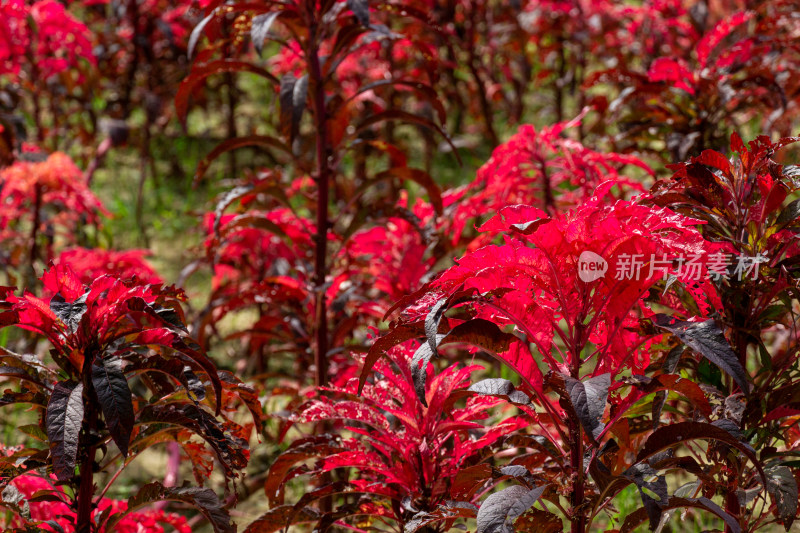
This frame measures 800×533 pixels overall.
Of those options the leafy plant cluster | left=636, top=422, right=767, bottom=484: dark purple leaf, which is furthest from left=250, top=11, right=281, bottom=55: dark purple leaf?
left=636, top=422, right=767, bottom=484: dark purple leaf

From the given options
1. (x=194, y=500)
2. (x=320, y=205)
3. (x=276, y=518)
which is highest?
→ (x=320, y=205)

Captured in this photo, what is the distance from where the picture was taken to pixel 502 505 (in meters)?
1.38

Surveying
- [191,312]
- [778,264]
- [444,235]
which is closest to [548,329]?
[778,264]

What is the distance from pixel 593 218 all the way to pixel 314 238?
1.22m

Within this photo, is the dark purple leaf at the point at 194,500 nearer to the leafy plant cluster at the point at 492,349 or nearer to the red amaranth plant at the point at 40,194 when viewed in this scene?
the leafy plant cluster at the point at 492,349

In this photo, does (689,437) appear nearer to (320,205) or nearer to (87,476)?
(87,476)

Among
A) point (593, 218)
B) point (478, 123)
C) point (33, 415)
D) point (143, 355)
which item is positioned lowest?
point (33, 415)

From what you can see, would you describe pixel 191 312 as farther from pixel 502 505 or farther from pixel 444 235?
pixel 502 505

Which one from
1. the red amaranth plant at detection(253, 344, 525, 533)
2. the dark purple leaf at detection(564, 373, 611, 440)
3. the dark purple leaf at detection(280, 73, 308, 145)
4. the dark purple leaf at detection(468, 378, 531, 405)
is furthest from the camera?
the dark purple leaf at detection(280, 73, 308, 145)

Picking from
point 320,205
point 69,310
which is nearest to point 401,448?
point 69,310

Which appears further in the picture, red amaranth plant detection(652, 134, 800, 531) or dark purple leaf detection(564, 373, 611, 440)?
red amaranth plant detection(652, 134, 800, 531)

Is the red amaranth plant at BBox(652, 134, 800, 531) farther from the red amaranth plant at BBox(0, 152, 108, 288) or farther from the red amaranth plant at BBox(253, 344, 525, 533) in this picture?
the red amaranth plant at BBox(0, 152, 108, 288)

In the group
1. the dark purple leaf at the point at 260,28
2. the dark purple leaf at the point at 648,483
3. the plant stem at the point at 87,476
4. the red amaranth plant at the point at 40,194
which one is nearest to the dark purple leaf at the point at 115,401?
the plant stem at the point at 87,476

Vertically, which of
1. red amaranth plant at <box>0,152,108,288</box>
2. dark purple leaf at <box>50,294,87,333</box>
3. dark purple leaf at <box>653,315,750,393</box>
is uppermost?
red amaranth plant at <box>0,152,108,288</box>
